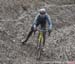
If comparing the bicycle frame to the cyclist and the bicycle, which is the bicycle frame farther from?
the cyclist

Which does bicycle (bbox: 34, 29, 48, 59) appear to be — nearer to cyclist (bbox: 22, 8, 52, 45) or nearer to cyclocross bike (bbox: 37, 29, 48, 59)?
cyclocross bike (bbox: 37, 29, 48, 59)

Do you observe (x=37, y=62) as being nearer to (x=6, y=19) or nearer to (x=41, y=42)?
(x=41, y=42)

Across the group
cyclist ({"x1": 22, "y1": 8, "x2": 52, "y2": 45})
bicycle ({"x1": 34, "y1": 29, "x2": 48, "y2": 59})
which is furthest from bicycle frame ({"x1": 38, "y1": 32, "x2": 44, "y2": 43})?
cyclist ({"x1": 22, "y1": 8, "x2": 52, "y2": 45})

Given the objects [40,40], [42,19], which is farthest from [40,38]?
[42,19]

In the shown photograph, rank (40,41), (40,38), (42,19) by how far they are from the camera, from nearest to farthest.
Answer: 1. (42,19)
2. (40,38)
3. (40,41)

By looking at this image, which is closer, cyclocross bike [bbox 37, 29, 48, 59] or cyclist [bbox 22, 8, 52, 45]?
cyclist [bbox 22, 8, 52, 45]

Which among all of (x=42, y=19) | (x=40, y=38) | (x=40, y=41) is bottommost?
(x=40, y=41)

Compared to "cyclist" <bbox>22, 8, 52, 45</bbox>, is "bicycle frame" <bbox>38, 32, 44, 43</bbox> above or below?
below

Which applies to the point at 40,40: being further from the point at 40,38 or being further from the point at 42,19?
the point at 42,19

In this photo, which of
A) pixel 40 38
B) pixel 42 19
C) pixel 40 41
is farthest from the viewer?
pixel 40 41

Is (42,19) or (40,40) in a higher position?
(42,19)

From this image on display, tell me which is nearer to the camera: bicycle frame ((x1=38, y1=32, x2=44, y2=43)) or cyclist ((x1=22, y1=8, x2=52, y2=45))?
cyclist ((x1=22, y1=8, x2=52, y2=45))

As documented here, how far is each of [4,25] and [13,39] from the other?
120cm

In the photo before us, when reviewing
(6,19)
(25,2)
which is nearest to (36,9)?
(25,2)
